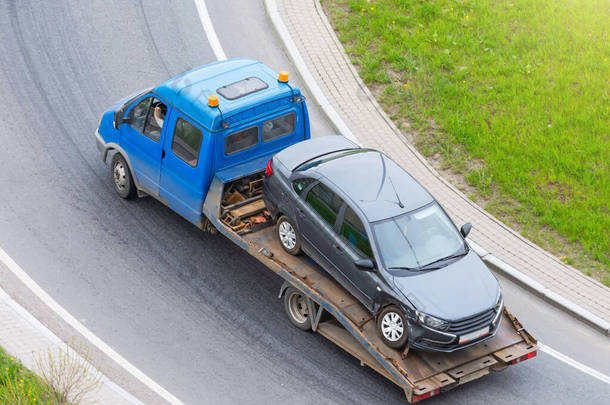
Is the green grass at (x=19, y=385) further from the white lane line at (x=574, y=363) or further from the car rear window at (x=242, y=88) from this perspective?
the white lane line at (x=574, y=363)

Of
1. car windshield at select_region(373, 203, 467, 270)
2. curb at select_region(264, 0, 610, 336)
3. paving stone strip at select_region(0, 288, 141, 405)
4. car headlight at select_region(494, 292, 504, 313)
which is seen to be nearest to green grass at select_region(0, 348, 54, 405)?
paving stone strip at select_region(0, 288, 141, 405)

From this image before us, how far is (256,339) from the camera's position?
12172mm

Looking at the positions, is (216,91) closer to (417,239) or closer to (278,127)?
(278,127)

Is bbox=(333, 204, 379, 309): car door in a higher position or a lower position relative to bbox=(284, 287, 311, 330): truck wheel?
higher

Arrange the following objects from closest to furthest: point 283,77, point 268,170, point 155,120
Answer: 1. point 268,170
2. point 283,77
3. point 155,120

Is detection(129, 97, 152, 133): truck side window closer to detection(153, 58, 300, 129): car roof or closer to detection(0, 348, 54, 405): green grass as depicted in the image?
detection(153, 58, 300, 129): car roof

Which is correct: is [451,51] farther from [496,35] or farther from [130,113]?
[130,113]

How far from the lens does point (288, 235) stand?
12.3 meters

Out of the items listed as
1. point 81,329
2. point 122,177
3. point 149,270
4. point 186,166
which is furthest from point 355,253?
point 122,177

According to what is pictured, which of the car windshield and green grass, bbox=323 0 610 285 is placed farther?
green grass, bbox=323 0 610 285

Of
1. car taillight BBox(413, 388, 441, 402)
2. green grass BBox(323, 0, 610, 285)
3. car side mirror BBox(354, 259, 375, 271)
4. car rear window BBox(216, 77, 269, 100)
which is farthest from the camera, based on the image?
green grass BBox(323, 0, 610, 285)

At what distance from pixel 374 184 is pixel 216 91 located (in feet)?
9.51

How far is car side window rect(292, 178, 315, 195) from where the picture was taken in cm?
1209

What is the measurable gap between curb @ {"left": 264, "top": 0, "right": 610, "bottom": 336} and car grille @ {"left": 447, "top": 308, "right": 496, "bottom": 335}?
2.55m
